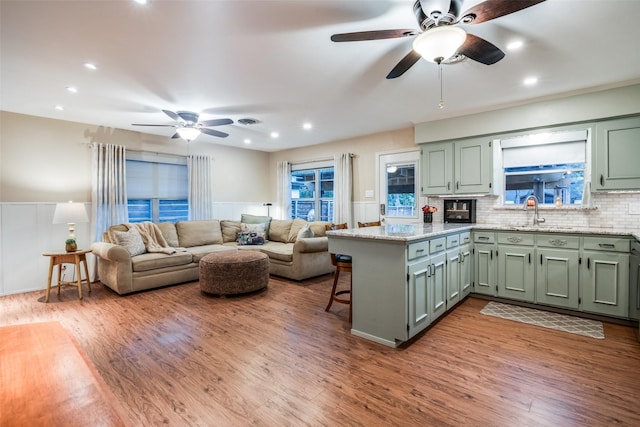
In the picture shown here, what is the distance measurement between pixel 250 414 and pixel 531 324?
2.95 meters

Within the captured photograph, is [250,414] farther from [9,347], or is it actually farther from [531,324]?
[531,324]

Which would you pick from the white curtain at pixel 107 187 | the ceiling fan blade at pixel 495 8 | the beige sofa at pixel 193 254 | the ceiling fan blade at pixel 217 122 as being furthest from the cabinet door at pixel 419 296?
the white curtain at pixel 107 187

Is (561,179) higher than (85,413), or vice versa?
(561,179)

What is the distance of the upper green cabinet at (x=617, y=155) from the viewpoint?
3.26 meters

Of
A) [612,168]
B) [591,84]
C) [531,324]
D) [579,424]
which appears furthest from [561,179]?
[579,424]

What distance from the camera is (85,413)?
2.33 ft

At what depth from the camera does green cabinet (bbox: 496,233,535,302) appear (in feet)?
11.8

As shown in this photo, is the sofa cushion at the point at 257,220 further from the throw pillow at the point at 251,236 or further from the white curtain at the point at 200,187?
the white curtain at the point at 200,187

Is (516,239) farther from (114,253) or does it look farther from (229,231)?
(114,253)

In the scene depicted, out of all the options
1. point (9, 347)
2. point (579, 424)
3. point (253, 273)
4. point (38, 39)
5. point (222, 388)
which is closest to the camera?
point (9, 347)

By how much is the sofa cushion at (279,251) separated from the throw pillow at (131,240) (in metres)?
1.89

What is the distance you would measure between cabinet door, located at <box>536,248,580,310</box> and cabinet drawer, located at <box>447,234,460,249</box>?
97 centimetres

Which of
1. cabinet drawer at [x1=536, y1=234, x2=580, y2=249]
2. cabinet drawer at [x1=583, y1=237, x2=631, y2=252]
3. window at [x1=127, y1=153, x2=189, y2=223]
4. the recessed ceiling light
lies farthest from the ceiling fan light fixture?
cabinet drawer at [x1=583, y1=237, x2=631, y2=252]

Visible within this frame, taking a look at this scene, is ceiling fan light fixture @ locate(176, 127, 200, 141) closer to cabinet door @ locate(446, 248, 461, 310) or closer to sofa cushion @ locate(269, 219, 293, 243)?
sofa cushion @ locate(269, 219, 293, 243)
